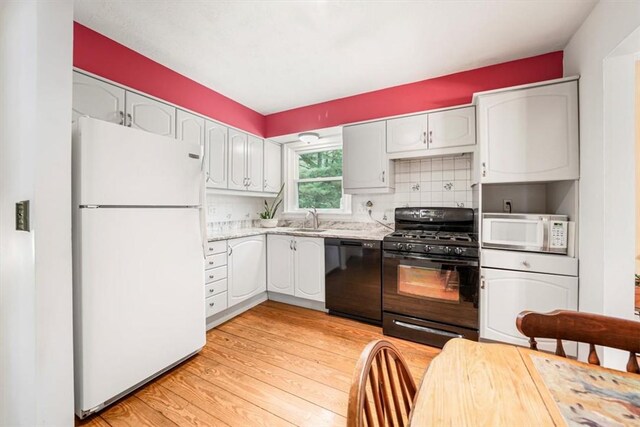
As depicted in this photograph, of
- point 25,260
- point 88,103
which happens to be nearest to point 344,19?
point 88,103

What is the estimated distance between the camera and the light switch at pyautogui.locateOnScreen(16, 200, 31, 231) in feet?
3.84

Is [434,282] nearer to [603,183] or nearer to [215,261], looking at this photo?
[603,183]

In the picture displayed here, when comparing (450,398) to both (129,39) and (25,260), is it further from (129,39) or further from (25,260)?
(129,39)

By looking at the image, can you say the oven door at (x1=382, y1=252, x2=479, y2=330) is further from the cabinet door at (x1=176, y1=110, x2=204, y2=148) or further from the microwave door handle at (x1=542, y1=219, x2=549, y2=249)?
the cabinet door at (x1=176, y1=110, x2=204, y2=148)

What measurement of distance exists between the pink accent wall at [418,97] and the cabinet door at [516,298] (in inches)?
66.3

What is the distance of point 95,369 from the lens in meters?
1.42

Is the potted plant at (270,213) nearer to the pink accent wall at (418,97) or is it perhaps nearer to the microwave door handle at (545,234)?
the pink accent wall at (418,97)

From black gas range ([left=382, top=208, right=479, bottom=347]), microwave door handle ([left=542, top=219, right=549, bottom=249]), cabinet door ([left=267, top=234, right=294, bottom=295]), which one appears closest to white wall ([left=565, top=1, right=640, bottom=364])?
microwave door handle ([left=542, top=219, right=549, bottom=249])

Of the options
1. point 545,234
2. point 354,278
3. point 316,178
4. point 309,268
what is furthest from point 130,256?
point 545,234

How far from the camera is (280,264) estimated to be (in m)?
3.08

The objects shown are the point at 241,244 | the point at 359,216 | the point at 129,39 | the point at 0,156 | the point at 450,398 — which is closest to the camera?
the point at 450,398

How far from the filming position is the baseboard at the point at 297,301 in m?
2.95

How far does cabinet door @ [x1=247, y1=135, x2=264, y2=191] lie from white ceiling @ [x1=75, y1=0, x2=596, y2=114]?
2.49 ft

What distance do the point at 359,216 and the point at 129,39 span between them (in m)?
2.73
